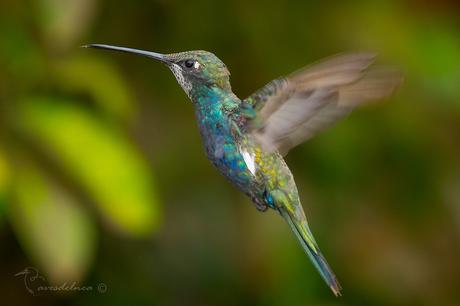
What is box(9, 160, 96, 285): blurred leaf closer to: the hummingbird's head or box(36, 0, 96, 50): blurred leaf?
box(36, 0, 96, 50): blurred leaf

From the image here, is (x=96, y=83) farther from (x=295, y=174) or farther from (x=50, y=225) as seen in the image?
(x=295, y=174)

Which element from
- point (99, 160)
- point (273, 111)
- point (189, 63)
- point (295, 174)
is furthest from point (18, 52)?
point (273, 111)

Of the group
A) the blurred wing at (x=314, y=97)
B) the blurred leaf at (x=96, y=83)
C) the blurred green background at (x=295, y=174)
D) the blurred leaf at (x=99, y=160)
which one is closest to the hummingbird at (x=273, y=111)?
the blurred wing at (x=314, y=97)

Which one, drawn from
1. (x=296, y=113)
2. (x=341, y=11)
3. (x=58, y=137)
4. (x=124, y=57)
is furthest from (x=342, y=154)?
(x=296, y=113)

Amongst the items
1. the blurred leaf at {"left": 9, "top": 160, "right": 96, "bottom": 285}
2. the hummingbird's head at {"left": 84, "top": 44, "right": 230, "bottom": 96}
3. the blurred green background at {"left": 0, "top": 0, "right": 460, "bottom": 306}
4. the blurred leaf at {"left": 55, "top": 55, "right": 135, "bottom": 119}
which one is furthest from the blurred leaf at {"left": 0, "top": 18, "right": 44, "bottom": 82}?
the hummingbird's head at {"left": 84, "top": 44, "right": 230, "bottom": 96}

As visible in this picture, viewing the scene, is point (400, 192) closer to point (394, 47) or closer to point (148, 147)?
point (394, 47)
